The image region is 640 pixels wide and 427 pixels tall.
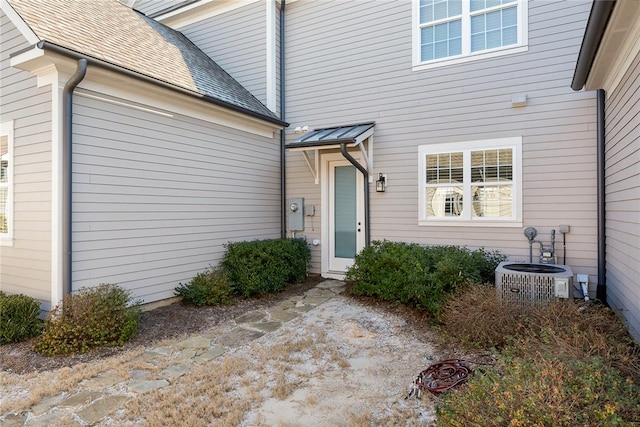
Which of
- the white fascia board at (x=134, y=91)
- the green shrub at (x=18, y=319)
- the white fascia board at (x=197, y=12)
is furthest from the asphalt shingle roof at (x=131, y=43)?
the green shrub at (x=18, y=319)

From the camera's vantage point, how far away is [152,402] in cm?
297

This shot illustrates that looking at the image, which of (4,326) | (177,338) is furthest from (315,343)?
(4,326)

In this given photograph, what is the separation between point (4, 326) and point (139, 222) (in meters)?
1.88

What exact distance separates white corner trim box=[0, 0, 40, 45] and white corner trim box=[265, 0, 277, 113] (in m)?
4.12

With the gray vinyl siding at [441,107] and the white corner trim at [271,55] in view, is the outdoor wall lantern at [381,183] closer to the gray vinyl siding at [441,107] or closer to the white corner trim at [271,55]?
the gray vinyl siding at [441,107]

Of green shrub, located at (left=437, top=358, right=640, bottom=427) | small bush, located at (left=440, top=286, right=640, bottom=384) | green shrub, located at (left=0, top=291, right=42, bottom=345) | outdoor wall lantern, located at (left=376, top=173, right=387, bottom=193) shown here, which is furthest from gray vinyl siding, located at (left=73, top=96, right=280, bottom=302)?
green shrub, located at (left=437, top=358, right=640, bottom=427)

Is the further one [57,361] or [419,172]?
[419,172]

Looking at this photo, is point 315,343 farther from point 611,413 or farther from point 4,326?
point 4,326

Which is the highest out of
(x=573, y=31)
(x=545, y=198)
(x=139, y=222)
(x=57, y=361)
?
(x=573, y=31)

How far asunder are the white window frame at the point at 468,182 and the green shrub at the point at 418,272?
49 centimetres

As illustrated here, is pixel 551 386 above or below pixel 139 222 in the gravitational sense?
below

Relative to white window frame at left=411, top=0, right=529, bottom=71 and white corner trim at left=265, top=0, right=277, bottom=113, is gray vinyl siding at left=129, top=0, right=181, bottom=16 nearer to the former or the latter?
white corner trim at left=265, top=0, right=277, bottom=113

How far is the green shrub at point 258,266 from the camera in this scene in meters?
6.32

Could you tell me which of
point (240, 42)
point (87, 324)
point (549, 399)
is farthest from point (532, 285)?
point (240, 42)
